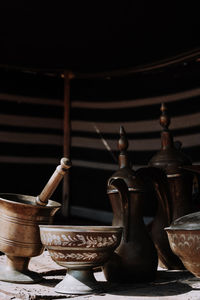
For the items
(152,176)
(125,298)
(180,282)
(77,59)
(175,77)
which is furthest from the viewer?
(77,59)

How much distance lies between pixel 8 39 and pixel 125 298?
209cm

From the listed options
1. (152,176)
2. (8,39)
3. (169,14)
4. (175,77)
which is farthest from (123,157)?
(8,39)

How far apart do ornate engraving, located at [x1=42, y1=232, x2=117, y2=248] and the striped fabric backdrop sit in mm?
1738

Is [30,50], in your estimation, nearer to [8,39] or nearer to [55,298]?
[8,39]

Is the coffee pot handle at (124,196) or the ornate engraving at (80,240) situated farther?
the coffee pot handle at (124,196)

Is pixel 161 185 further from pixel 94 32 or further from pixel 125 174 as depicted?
pixel 94 32

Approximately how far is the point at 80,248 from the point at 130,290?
6.7 inches

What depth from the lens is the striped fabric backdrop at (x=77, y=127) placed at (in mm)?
2834

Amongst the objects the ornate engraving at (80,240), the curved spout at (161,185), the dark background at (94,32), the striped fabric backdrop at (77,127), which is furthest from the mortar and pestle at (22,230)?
the striped fabric backdrop at (77,127)

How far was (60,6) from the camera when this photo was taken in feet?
7.66

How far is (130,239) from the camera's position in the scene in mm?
1207

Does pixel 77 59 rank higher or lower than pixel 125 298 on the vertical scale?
higher

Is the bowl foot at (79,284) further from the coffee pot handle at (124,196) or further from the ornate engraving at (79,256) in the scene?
the coffee pot handle at (124,196)

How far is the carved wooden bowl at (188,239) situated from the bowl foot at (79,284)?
0.71 feet
